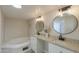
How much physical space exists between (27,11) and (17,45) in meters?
0.42

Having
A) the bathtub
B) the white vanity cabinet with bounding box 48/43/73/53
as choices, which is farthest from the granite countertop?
the bathtub

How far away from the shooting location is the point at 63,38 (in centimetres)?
109

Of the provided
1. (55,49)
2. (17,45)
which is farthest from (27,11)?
(55,49)

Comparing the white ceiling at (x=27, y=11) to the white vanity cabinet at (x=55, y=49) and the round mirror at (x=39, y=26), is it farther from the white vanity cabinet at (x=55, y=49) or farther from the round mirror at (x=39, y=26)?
the white vanity cabinet at (x=55, y=49)

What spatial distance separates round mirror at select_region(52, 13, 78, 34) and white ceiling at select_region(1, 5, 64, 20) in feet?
0.66

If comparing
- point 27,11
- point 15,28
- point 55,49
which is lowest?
point 55,49

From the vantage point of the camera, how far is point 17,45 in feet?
3.25

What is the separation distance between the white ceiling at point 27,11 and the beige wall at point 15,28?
0.06m

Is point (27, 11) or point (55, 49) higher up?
point (27, 11)

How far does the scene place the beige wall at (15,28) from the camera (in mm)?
970

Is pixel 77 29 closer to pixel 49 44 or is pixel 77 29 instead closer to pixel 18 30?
pixel 49 44

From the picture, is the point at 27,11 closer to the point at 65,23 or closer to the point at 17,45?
the point at 17,45
